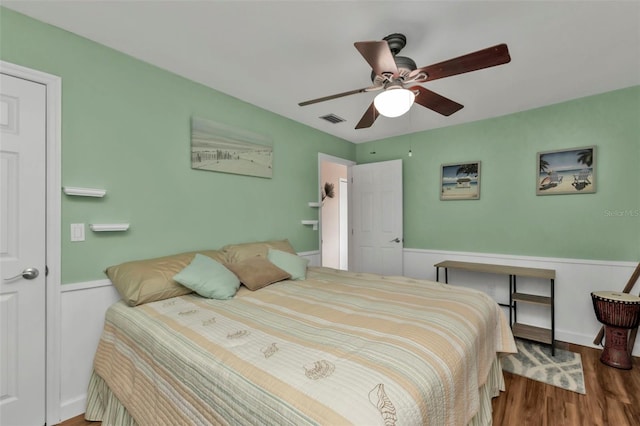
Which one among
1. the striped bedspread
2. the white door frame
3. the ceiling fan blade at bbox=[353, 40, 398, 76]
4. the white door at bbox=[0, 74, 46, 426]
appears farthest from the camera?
the white door frame

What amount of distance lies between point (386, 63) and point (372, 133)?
2.62 m

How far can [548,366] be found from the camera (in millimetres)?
2549

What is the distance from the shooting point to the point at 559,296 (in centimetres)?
310

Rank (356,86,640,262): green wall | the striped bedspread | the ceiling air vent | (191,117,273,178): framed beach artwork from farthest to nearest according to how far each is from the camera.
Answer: the ceiling air vent, (356,86,640,262): green wall, (191,117,273,178): framed beach artwork, the striped bedspread

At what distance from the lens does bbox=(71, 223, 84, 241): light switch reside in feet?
6.34

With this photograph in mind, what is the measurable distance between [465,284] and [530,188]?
133 cm

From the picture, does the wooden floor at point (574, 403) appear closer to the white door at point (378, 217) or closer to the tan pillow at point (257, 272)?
the tan pillow at point (257, 272)

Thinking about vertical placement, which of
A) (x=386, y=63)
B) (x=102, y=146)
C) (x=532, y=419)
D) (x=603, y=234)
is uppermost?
(x=386, y=63)

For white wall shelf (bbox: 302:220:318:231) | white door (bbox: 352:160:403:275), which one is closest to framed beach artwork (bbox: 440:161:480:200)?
white door (bbox: 352:160:403:275)

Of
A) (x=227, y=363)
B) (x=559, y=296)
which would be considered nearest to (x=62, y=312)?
(x=227, y=363)

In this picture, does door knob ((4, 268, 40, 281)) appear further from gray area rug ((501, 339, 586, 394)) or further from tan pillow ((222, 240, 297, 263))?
gray area rug ((501, 339, 586, 394))

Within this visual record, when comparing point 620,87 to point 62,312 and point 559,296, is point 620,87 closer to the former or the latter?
point 559,296

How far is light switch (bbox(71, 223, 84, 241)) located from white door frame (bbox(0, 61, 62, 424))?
7cm

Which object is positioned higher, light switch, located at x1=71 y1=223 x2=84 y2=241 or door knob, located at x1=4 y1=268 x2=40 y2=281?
light switch, located at x1=71 y1=223 x2=84 y2=241
